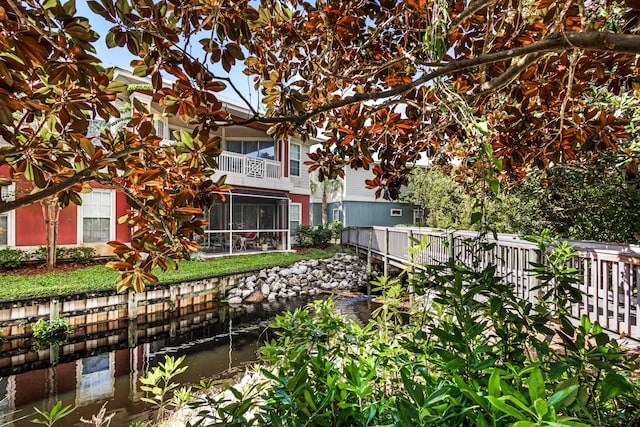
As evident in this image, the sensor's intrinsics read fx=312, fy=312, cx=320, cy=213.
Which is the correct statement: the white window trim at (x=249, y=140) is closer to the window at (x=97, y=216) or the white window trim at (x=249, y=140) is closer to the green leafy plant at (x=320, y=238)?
the green leafy plant at (x=320, y=238)

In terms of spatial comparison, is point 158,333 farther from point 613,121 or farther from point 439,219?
point 439,219

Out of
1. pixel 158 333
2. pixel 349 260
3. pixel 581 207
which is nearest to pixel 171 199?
pixel 158 333

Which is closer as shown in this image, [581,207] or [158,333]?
[581,207]

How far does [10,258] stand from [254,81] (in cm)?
1035

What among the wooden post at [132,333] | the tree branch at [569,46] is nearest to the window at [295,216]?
the wooden post at [132,333]

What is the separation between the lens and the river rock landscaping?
10.8m

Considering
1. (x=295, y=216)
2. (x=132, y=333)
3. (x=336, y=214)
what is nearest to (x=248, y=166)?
→ (x=295, y=216)

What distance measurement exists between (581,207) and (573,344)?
7855 millimetres

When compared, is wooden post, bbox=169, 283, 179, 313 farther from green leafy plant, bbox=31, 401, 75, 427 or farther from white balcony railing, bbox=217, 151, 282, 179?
green leafy plant, bbox=31, 401, 75, 427

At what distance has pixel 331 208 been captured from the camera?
24375 mm

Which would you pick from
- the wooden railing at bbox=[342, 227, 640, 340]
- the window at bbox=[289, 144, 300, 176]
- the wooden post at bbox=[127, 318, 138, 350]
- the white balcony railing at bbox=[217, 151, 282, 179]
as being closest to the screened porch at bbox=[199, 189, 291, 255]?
the white balcony railing at bbox=[217, 151, 282, 179]

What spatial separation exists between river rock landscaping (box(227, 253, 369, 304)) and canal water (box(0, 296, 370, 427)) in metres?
1.93

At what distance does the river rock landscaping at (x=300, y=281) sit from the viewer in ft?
35.4

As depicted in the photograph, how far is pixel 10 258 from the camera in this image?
877 centimetres
